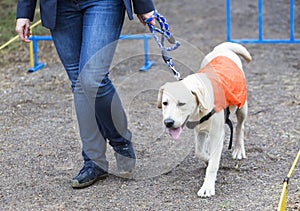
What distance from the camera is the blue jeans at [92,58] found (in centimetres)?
376

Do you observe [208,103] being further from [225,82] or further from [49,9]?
[49,9]

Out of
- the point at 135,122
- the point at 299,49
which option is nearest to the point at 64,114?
the point at 135,122

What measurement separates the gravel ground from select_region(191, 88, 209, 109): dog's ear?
2.02 feet

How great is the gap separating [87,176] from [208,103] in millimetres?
978

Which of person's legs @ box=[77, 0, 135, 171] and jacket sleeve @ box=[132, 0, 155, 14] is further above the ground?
jacket sleeve @ box=[132, 0, 155, 14]

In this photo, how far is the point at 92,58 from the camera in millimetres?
3738

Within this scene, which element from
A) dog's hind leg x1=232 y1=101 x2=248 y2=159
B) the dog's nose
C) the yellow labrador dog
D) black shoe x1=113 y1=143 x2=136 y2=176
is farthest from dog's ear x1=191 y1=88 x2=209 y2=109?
dog's hind leg x1=232 y1=101 x2=248 y2=159

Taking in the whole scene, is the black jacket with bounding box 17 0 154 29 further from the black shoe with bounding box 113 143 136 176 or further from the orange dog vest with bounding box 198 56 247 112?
the black shoe with bounding box 113 143 136 176

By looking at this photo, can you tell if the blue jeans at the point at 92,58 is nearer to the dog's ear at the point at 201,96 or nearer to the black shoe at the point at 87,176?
the black shoe at the point at 87,176

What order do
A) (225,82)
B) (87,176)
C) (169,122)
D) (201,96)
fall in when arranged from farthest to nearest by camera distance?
(87,176) → (225,82) → (201,96) → (169,122)

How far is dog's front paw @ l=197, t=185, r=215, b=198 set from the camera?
3842 millimetres

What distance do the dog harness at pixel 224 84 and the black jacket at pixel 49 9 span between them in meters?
0.58

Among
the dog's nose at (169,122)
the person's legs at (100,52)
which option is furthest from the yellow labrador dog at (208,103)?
the person's legs at (100,52)

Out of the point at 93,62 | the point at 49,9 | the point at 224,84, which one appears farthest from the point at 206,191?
the point at 49,9
